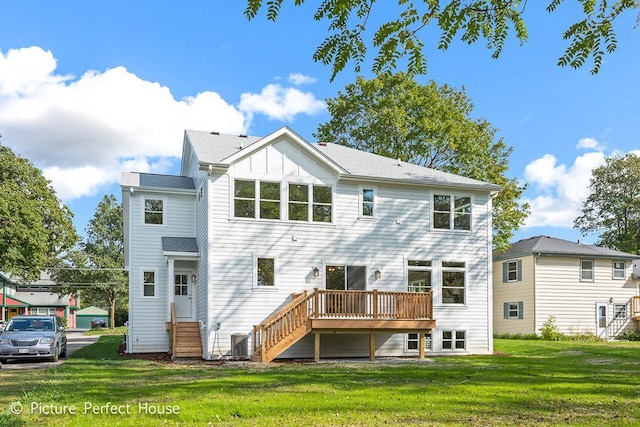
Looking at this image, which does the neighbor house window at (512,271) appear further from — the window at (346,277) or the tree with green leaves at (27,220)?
the tree with green leaves at (27,220)

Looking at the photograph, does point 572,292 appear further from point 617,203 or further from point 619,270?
point 617,203

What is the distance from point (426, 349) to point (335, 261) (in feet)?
15.3

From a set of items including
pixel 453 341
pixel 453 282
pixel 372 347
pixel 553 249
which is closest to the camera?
pixel 372 347

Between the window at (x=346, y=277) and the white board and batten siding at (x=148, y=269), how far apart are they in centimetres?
536

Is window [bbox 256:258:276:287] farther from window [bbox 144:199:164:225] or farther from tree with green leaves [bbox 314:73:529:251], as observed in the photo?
tree with green leaves [bbox 314:73:529:251]

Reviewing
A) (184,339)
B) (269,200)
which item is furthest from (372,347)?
(184,339)

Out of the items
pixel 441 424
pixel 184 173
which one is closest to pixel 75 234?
pixel 184 173

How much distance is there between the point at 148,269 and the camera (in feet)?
71.7

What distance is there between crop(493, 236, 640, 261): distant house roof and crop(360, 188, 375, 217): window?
13731 mm

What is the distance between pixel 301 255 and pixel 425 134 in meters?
15.9

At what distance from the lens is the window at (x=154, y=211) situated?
2212cm

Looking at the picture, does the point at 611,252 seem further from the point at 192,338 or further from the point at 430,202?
the point at 192,338

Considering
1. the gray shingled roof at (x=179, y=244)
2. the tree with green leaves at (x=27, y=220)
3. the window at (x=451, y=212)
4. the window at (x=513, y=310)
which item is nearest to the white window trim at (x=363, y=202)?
the window at (x=451, y=212)

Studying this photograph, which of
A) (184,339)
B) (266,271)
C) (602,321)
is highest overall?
(266,271)
